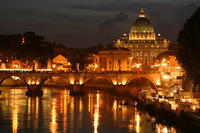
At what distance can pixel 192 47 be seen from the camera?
33031 mm

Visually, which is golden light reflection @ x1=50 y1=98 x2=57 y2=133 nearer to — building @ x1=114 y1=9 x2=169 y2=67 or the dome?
building @ x1=114 y1=9 x2=169 y2=67

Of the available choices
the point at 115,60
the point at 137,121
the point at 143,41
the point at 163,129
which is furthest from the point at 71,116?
the point at 143,41

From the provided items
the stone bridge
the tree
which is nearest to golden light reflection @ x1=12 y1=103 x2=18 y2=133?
the tree

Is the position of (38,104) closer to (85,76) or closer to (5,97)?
(5,97)

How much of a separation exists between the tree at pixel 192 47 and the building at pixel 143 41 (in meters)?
82.6

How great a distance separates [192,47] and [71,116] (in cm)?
941

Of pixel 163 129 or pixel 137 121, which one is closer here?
pixel 163 129

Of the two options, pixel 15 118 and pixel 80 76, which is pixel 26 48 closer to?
pixel 80 76

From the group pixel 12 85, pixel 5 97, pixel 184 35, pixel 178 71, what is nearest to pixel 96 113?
Result: pixel 184 35

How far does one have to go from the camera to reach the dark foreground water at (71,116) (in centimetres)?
3179

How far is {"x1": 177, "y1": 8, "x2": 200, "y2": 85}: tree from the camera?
106 ft

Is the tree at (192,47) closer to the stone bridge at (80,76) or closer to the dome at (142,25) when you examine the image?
the stone bridge at (80,76)

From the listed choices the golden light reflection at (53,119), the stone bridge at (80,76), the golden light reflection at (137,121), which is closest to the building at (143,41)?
the stone bridge at (80,76)

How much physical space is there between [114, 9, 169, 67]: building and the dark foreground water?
239 feet
